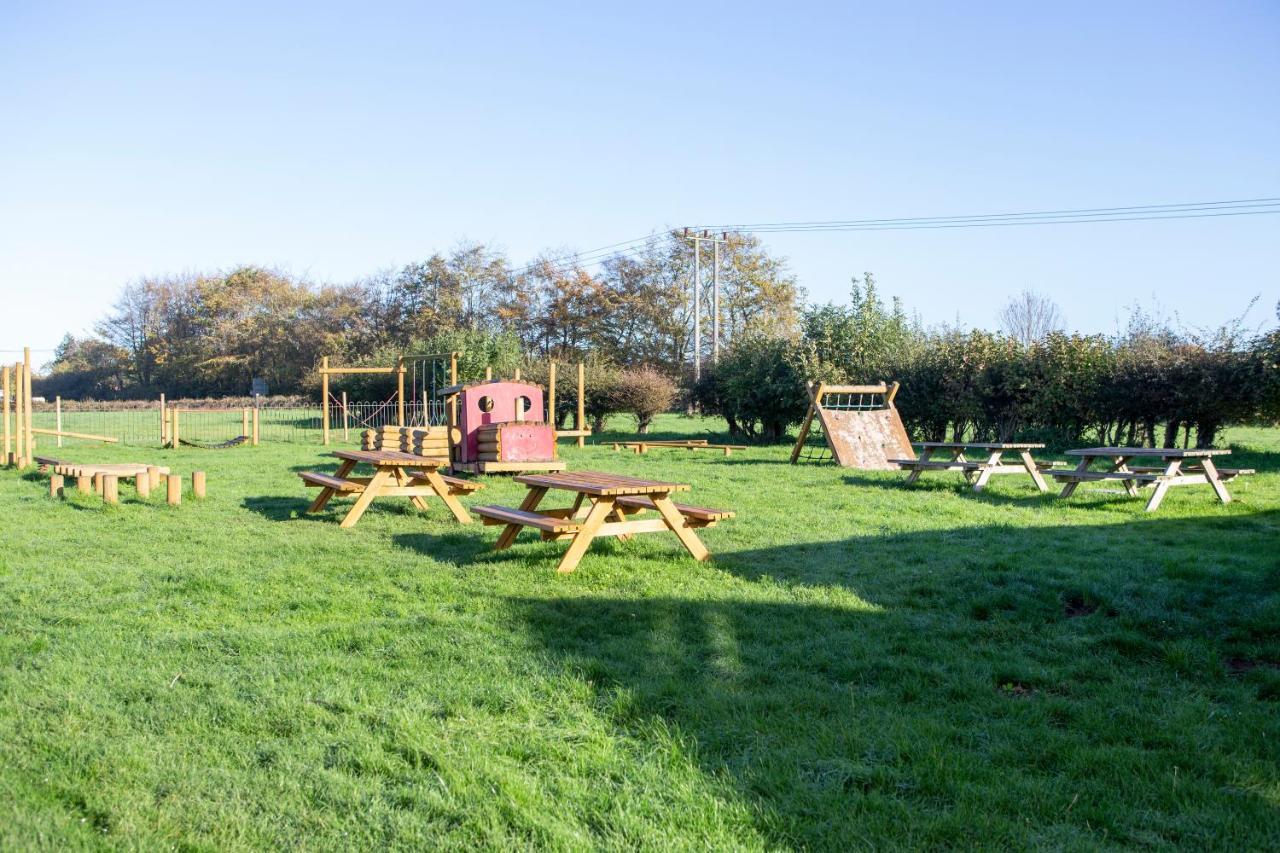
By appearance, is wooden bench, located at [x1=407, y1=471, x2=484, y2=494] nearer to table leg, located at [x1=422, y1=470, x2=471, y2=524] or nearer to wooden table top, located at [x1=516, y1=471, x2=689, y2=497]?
table leg, located at [x1=422, y1=470, x2=471, y2=524]

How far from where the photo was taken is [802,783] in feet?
10.9

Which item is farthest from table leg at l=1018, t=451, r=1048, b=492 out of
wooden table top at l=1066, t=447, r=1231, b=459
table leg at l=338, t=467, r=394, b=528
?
table leg at l=338, t=467, r=394, b=528

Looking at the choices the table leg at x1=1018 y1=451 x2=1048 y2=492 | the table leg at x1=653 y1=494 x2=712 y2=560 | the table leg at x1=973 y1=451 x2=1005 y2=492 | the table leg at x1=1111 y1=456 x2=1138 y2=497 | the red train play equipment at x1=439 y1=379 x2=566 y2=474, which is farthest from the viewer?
the red train play equipment at x1=439 y1=379 x2=566 y2=474

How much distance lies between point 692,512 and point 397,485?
411 cm

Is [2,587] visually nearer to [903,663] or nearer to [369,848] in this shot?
[369,848]

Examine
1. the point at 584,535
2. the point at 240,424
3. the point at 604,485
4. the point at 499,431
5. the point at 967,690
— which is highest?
the point at 499,431

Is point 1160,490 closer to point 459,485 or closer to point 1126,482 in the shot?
point 1126,482

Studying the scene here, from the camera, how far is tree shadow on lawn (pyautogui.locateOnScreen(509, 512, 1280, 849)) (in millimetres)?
3156

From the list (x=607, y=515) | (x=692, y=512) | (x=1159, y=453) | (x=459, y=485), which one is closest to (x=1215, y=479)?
(x=1159, y=453)

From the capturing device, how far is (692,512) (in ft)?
24.5

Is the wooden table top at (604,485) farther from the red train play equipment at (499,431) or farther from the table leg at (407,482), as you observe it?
the red train play equipment at (499,431)

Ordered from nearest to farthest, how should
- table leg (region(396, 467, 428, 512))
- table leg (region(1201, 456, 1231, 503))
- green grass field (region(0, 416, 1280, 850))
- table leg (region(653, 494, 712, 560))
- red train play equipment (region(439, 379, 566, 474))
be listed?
1. green grass field (region(0, 416, 1280, 850))
2. table leg (region(653, 494, 712, 560))
3. table leg (region(1201, 456, 1231, 503))
4. table leg (region(396, 467, 428, 512))
5. red train play equipment (region(439, 379, 566, 474))

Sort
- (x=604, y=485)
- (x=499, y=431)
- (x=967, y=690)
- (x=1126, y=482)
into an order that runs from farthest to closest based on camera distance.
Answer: (x=499, y=431) < (x=1126, y=482) < (x=604, y=485) < (x=967, y=690)

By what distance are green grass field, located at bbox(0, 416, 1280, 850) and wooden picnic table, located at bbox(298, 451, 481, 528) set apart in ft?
3.74
